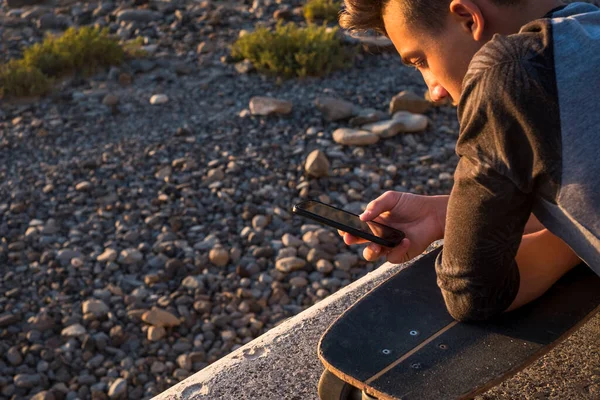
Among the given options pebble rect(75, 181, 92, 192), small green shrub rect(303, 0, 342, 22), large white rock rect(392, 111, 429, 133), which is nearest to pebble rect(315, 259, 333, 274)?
large white rock rect(392, 111, 429, 133)

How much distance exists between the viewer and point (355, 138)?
4.44m

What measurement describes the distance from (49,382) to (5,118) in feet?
7.96

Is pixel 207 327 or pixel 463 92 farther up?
pixel 463 92

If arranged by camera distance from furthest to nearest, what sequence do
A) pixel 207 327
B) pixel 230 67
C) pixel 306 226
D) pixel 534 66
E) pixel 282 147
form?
pixel 230 67 → pixel 282 147 → pixel 306 226 → pixel 207 327 → pixel 534 66

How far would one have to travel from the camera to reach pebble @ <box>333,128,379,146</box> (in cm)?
444

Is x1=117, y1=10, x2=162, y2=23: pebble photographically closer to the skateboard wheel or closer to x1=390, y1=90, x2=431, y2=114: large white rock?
x1=390, y1=90, x2=431, y2=114: large white rock

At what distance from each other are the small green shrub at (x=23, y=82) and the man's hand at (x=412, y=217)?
3616 mm

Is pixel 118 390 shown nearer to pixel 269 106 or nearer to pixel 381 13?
pixel 381 13

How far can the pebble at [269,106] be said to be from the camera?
15.7 feet

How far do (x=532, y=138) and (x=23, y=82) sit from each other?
436 cm

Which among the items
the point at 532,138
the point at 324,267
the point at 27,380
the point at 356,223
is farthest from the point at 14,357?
the point at 532,138

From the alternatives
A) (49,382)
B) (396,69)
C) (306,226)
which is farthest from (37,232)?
(396,69)

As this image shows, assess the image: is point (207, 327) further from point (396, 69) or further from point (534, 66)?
point (396, 69)

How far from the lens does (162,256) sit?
371 centimetres
